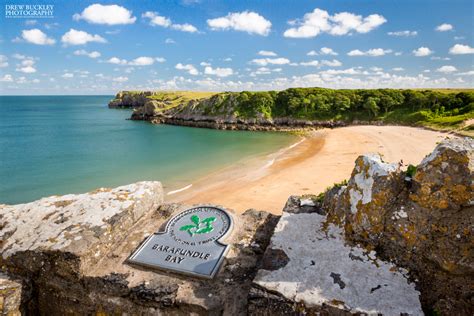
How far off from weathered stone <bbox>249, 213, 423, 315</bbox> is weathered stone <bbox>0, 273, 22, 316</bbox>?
3.93 m

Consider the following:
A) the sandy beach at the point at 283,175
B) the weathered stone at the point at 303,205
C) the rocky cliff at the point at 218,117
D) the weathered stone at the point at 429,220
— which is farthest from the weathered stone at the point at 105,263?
the rocky cliff at the point at 218,117

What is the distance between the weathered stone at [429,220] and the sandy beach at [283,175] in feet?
27.0

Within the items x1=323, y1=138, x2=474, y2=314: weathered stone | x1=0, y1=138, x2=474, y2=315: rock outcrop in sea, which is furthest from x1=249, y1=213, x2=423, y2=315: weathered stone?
x1=323, y1=138, x2=474, y2=314: weathered stone

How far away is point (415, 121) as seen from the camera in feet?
155

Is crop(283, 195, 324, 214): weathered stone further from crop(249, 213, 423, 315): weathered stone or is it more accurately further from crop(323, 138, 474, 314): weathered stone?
crop(323, 138, 474, 314): weathered stone

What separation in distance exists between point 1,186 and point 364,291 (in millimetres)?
24711

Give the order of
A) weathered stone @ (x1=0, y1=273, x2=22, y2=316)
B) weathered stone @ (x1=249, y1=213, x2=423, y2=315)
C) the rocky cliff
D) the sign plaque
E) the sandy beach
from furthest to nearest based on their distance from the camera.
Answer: the rocky cliff < the sandy beach < the sign plaque < weathered stone @ (x1=0, y1=273, x2=22, y2=316) < weathered stone @ (x1=249, y1=213, x2=423, y2=315)

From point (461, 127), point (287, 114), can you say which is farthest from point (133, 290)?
point (287, 114)

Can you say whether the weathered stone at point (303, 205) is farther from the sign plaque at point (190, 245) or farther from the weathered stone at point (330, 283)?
the sign plaque at point (190, 245)

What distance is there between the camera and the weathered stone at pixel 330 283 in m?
3.39

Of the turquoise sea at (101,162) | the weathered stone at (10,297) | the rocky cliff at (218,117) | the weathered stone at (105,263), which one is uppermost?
the rocky cliff at (218,117)

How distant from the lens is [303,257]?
168 inches

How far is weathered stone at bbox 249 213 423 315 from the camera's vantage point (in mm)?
3393

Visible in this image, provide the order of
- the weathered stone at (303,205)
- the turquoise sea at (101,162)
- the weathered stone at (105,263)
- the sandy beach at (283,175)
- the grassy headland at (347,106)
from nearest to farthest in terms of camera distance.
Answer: the weathered stone at (105,263) → the weathered stone at (303,205) → the sandy beach at (283,175) → the turquoise sea at (101,162) → the grassy headland at (347,106)
